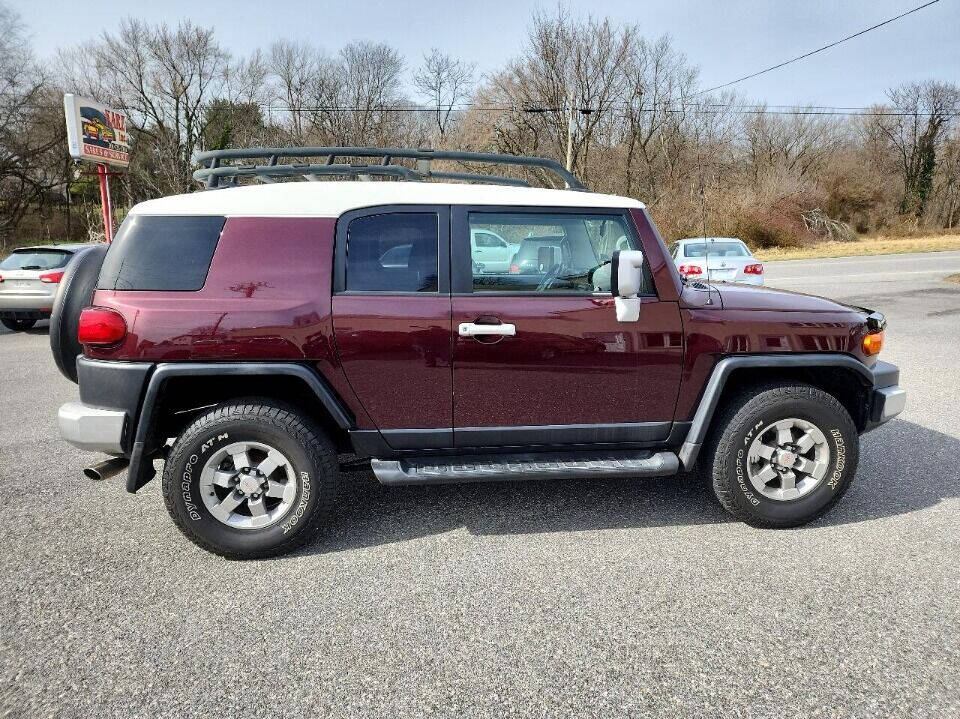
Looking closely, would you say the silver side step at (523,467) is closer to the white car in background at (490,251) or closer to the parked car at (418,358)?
the parked car at (418,358)

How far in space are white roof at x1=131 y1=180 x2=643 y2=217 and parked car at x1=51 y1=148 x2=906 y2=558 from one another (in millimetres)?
11

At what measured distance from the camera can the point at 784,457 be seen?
3.37 metres

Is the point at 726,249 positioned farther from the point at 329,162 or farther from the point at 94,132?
the point at 94,132

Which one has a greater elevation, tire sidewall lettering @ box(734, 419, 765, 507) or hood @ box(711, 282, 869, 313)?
hood @ box(711, 282, 869, 313)

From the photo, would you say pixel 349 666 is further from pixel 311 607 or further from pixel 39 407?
pixel 39 407

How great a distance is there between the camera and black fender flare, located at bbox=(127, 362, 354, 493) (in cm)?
302

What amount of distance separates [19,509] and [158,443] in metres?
1.17

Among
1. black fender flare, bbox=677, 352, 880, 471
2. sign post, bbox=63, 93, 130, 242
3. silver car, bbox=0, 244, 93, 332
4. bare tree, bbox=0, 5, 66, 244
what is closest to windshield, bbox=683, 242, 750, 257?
black fender flare, bbox=677, 352, 880, 471

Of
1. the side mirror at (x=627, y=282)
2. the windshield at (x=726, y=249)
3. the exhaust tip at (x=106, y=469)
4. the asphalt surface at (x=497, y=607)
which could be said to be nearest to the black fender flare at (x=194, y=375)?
the exhaust tip at (x=106, y=469)

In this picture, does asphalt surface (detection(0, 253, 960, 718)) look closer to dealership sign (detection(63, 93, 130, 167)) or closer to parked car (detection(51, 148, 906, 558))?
parked car (detection(51, 148, 906, 558))

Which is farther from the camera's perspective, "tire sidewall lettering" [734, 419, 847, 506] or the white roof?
"tire sidewall lettering" [734, 419, 847, 506]

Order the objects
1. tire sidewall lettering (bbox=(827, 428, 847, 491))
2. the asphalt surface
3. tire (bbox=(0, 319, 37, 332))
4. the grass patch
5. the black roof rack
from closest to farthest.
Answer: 1. the asphalt surface
2. tire sidewall lettering (bbox=(827, 428, 847, 491))
3. the black roof rack
4. tire (bbox=(0, 319, 37, 332))
5. the grass patch

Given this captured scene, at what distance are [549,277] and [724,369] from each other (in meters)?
1.06

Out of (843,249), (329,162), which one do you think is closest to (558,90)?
(843,249)
